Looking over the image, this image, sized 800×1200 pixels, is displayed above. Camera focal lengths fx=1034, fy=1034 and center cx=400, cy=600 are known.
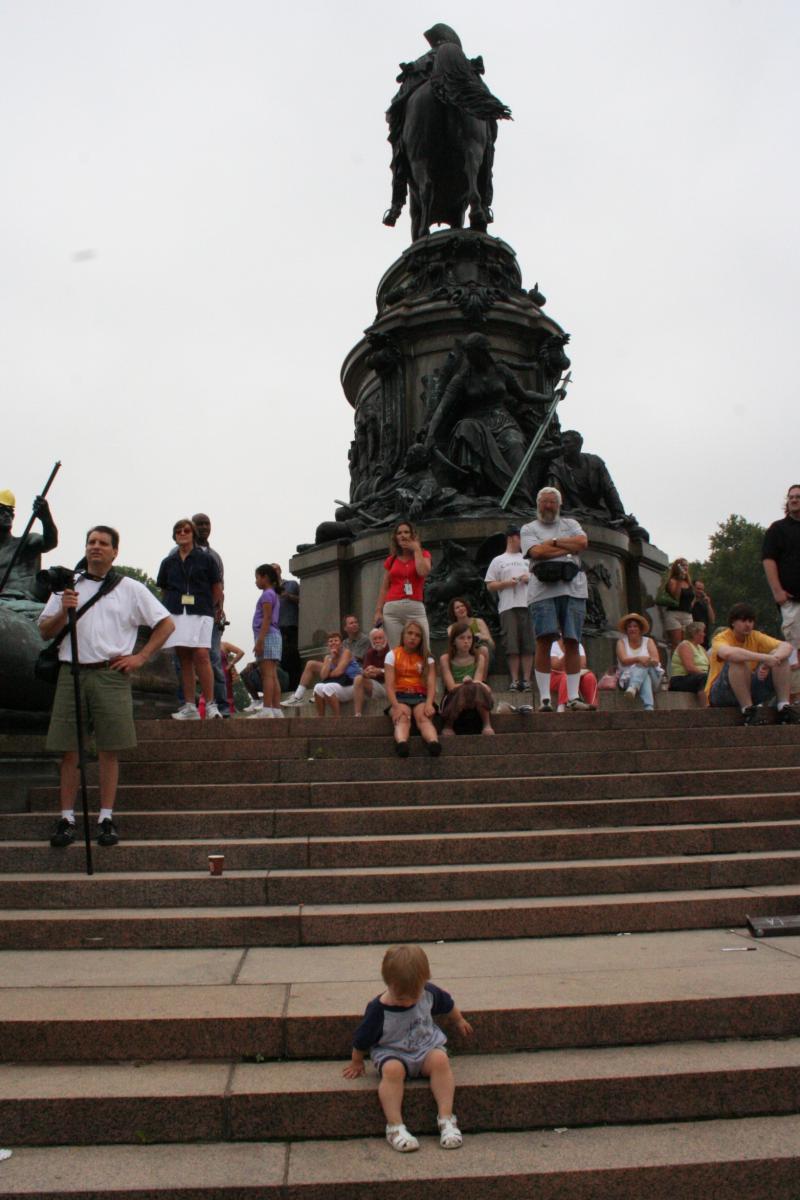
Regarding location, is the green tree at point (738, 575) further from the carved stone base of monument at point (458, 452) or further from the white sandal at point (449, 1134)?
the white sandal at point (449, 1134)

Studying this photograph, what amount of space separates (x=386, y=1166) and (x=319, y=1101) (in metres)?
0.35

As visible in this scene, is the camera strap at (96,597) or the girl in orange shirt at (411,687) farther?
the girl in orange shirt at (411,687)

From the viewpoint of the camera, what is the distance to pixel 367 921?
5172 mm

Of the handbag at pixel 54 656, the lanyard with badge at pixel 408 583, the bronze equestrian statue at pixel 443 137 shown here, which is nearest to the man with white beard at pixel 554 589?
the lanyard with badge at pixel 408 583

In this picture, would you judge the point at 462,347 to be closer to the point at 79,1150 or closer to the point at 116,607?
the point at 116,607

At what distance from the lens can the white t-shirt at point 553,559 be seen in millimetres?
9078

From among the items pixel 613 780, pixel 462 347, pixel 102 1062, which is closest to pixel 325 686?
pixel 613 780

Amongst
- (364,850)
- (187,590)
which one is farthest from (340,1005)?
(187,590)

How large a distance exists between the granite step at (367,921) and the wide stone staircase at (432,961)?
0.01m

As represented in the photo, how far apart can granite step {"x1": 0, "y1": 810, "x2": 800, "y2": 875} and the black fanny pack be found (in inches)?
122

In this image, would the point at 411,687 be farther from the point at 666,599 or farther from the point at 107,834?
the point at 666,599

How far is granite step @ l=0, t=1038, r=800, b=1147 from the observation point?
135 inches

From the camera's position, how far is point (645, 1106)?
357 centimetres

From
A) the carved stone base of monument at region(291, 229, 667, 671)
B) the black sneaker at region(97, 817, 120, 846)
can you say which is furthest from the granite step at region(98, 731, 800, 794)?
the carved stone base of monument at region(291, 229, 667, 671)
